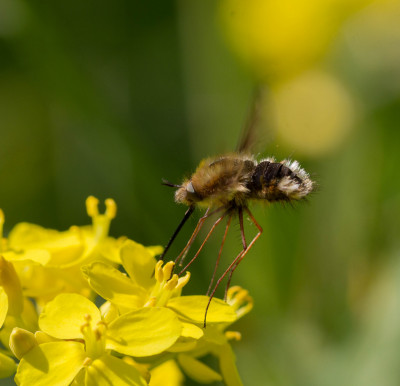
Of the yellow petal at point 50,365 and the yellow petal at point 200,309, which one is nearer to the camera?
the yellow petal at point 50,365

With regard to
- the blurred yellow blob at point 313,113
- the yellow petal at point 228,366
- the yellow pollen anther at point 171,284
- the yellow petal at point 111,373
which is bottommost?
the yellow petal at point 228,366

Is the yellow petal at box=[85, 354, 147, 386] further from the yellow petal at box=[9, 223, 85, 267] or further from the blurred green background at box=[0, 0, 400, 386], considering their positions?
the blurred green background at box=[0, 0, 400, 386]

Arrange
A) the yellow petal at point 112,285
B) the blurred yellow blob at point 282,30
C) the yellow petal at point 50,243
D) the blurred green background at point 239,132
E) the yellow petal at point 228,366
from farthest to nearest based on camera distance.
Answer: the blurred yellow blob at point 282,30, the blurred green background at point 239,132, the yellow petal at point 50,243, the yellow petal at point 228,366, the yellow petal at point 112,285

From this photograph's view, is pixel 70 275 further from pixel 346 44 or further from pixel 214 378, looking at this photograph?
pixel 346 44

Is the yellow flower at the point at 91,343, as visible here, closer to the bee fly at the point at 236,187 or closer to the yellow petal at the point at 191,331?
the yellow petal at the point at 191,331

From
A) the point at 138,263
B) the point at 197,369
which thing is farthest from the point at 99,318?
the point at 197,369

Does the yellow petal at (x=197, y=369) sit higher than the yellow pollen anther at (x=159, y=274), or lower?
lower

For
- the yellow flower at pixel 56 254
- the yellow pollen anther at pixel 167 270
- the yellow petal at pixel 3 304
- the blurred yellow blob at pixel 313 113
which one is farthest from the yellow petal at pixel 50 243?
the blurred yellow blob at pixel 313 113

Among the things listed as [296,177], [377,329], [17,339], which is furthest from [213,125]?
[17,339]
